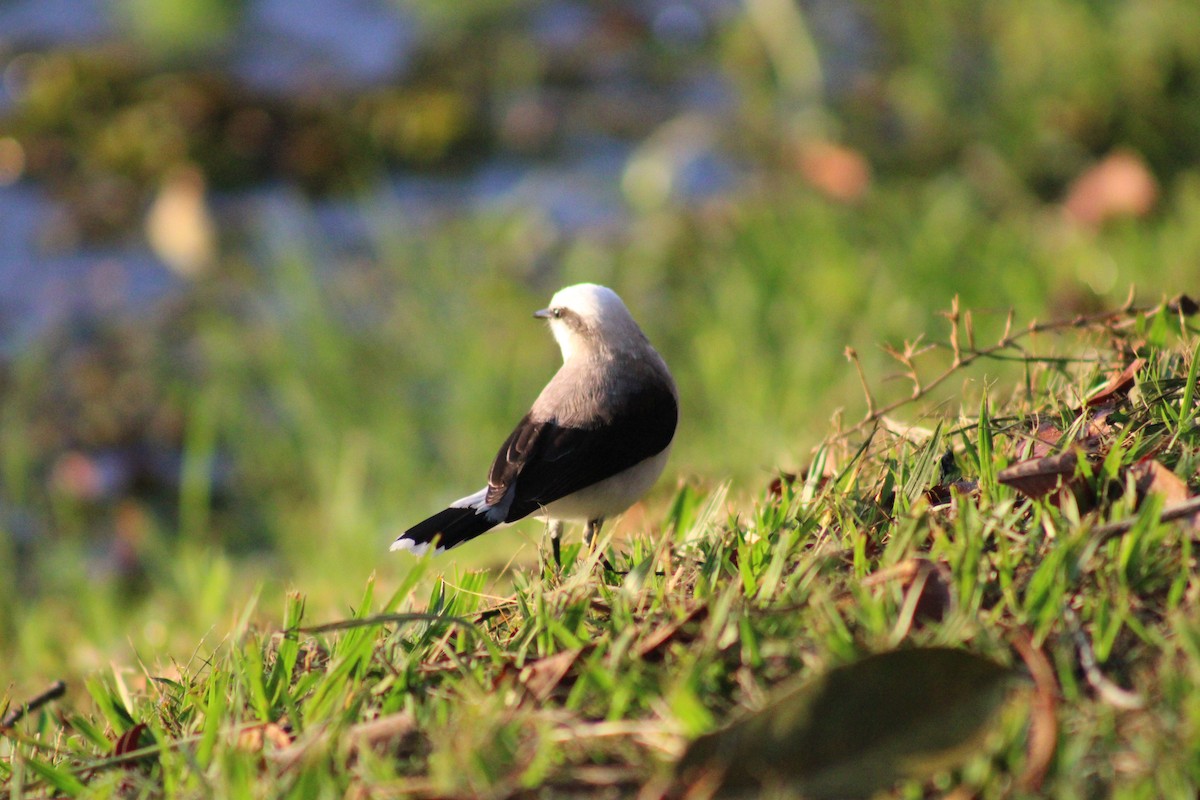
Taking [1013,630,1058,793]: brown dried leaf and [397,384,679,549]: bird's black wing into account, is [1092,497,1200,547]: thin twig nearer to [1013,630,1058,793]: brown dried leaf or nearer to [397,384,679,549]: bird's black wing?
[1013,630,1058,793]: brown dried leaf

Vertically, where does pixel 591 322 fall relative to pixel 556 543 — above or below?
above

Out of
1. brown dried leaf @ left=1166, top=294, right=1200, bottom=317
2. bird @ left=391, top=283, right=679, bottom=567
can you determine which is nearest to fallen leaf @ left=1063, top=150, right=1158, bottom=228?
brown dried leaf @ left=1166, top=294, right=1200, bottom=317

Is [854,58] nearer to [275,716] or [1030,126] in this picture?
[1030,126]

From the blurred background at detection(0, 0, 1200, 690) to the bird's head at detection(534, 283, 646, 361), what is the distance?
90cm

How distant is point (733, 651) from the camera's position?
1.98m

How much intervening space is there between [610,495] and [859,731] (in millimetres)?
1614

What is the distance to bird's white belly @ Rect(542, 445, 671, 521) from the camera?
3250 mm

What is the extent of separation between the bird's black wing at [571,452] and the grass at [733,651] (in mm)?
438

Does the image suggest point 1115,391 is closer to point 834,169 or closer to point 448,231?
point 834,169

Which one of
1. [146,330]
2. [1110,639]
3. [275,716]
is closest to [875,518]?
[1110,639]

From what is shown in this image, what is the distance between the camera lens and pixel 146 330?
6895mm

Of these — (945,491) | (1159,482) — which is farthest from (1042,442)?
(1159,482)

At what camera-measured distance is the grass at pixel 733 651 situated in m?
1.75

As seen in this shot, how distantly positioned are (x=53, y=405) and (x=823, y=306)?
13.0ft
